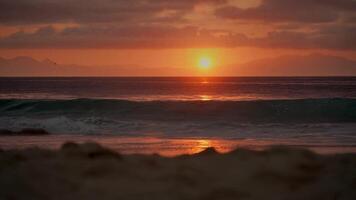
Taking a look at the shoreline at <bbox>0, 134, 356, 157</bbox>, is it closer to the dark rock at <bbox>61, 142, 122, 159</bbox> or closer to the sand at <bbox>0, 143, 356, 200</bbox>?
the dark rock at <bbox>61, 142, 122, 159</bbox>

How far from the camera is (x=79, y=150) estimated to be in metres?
5.83

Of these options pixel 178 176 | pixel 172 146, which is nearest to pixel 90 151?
pixel 178 176

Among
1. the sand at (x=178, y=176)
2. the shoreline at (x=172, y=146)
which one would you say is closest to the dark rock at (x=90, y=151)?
the sand at (x=178, y=176)

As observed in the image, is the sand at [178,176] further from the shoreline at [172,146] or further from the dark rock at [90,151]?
the shoreline at [172,146]

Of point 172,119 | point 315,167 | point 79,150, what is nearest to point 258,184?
point 315,167

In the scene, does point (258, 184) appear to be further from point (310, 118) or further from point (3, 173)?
point (310, 118)

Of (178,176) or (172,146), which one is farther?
(172,146)

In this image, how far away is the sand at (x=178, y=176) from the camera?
4.19 metres

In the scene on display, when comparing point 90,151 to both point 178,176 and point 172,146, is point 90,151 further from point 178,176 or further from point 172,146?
point 172,146

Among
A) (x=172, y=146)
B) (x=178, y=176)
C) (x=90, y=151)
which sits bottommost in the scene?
(x=172, y=146)

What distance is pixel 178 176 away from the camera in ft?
15.4

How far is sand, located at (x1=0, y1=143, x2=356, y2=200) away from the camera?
13.8 feet

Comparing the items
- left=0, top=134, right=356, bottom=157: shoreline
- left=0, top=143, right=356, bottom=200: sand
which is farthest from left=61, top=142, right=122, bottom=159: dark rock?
left=0, top=134, right=356, bottom=157: shoreline

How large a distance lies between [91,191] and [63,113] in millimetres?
24578
